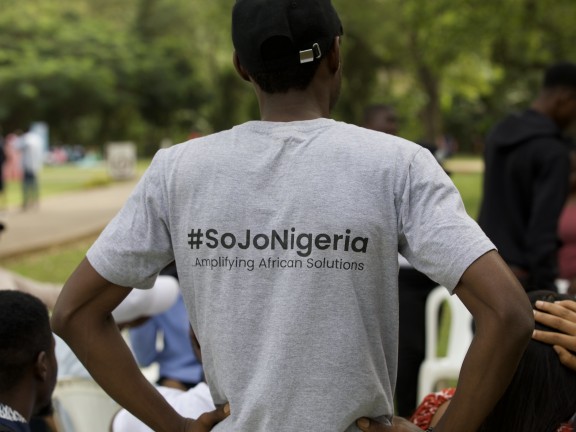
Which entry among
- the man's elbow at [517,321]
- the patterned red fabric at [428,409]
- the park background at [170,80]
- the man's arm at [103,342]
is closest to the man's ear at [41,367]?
the man's arm at [103,342]

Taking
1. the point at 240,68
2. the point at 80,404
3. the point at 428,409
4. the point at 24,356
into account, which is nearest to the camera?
the point at 240,68

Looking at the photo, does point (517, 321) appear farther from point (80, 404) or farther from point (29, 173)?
point (29, 173)

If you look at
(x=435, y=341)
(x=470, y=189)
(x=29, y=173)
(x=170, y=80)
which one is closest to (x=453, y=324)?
(x=435, y=341)

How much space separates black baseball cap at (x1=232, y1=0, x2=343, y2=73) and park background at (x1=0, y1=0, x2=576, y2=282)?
20.4 m

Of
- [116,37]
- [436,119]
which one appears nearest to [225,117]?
[116,37]

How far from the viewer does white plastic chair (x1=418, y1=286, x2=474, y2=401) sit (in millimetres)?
4578

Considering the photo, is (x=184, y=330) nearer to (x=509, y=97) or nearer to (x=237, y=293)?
(x=237, y=293)

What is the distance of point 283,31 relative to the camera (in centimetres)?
170

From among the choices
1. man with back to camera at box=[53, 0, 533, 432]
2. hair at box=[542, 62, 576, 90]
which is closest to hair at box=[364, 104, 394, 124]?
hair at box=[542, 62, 576, 90]

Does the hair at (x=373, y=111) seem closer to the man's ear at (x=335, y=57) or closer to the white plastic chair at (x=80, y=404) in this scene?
the white plastic chair at (x=80, y=404)

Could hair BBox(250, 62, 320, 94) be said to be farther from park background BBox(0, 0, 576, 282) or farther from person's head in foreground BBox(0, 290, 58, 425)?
park background BBox(0, 0, 576, 282)

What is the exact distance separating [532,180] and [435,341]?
117 centimetres

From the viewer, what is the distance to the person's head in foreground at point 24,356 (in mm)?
2306

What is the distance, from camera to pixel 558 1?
1504cm
